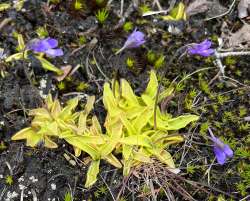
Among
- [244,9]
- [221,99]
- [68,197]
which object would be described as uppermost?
[244,9]

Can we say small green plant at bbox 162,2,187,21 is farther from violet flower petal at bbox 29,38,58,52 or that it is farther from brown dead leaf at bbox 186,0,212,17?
violet flower petal at bbox 29,38,58,52

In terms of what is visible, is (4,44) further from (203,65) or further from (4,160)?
(203,65)

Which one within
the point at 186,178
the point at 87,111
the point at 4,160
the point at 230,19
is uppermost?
the point at 230,19

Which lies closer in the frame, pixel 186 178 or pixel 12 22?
pixel 186 178

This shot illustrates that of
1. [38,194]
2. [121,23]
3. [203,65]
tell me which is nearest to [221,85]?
[203,65]

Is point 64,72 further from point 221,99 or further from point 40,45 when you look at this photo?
point 221,99

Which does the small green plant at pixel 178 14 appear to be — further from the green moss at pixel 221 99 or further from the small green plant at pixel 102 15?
the green moss at pixel 221 99

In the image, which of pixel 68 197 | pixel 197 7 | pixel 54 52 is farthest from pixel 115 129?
pixel 197 7
